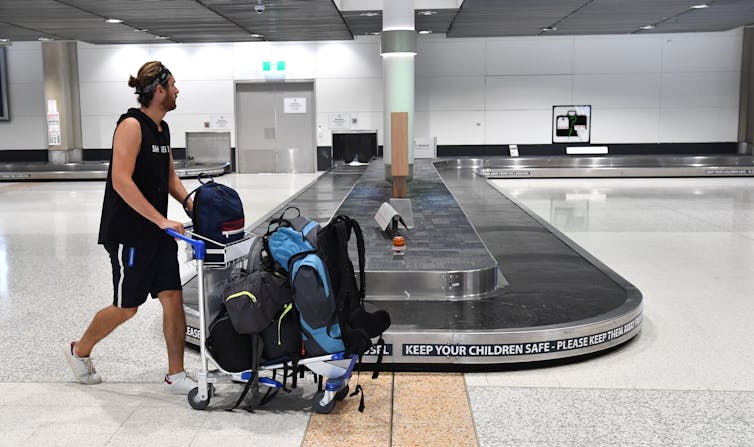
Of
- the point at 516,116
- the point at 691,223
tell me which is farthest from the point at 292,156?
the point at 691,223

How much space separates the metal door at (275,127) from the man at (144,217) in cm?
1785

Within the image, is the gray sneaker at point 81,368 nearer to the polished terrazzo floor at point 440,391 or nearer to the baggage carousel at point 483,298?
the polished terrazzo floor at point 440,391

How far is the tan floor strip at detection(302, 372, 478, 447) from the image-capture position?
362 centimetres

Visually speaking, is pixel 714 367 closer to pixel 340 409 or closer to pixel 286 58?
pixel 340 409

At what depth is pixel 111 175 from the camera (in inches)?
153

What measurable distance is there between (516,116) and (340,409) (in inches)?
727

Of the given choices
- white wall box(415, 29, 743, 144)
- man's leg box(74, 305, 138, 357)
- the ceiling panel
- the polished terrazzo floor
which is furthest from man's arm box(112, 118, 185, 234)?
white wall box(415, 29, 743, 144)

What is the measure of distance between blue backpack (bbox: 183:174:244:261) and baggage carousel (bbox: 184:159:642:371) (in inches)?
10.1

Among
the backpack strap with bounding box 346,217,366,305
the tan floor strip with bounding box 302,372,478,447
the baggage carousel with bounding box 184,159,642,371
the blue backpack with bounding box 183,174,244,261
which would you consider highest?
the blue backpack with bounding box 183,174,244,261

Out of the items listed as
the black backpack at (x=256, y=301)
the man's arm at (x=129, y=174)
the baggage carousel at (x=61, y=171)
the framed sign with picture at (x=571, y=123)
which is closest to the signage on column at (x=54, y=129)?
the baggage carousel at (x=61, y=171)

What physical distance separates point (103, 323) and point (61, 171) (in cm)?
1725

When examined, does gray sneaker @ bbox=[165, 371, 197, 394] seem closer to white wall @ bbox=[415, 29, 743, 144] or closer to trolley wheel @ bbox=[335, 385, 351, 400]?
trolley wheel @ bbox=[335, 385, 351, 400]

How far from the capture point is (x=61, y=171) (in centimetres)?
1989

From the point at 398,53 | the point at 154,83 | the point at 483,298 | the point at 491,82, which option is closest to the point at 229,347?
the point at 154,83
